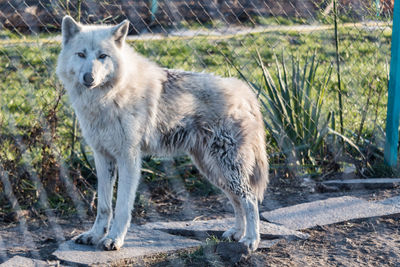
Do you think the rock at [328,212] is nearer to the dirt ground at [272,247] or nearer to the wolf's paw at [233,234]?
the dirt ground at [272,247]

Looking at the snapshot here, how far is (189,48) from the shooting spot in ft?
26.4

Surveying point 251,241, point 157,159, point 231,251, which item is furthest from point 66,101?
point 231,251

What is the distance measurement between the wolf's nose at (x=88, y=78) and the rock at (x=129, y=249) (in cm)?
109

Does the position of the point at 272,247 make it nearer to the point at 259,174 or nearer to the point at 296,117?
the point at 259,174

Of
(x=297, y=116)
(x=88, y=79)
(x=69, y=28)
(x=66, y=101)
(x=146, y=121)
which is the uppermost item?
(x=69, y=28)

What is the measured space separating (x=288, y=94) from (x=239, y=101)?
1.43 metres

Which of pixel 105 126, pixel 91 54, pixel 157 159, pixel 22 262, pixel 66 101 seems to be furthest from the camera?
pixel 66 101

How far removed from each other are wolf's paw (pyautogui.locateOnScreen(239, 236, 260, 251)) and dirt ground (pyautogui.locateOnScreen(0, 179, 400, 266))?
5 centimetres

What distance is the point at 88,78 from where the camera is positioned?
11.5 feet

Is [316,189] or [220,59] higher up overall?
[220,59]

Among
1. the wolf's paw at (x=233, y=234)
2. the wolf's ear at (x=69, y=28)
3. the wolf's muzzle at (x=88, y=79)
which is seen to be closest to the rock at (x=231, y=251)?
the wolf's paw at (x=233, y=234)

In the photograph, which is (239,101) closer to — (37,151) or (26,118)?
(37,151)

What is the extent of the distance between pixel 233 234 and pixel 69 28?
5.94 feet

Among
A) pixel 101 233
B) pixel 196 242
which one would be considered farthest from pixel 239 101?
pixel 101 233
